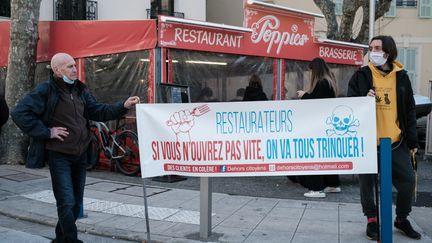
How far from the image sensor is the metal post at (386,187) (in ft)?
13.2

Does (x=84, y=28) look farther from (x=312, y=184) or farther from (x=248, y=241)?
(x=248, y=241)

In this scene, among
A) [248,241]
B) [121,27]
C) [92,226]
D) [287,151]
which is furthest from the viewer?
[121,27]

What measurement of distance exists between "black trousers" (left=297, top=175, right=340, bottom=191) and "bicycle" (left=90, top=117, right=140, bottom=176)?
3.05 meters

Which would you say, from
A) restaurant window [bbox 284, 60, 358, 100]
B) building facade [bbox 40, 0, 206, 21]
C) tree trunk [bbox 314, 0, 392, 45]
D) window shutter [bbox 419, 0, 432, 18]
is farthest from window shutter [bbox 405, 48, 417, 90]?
restaurant window [bbox 284, 60, 358, 100]

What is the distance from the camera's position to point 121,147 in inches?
332

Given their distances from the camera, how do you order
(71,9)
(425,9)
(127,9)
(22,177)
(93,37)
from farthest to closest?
(425,9) < (127,9) < (71,9) < (93,37) < (22,177)

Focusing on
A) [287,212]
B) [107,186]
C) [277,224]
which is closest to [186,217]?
[277,224]

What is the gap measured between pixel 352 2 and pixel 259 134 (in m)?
9.76

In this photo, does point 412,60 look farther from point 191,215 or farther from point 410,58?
point 191,215

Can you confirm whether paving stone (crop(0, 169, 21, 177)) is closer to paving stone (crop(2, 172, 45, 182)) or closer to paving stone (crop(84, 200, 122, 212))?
paving stone (crop(2, 172, 45, 182))

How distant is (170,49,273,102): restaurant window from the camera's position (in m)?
8.36

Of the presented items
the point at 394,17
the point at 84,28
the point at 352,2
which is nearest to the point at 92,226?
the point at 84,28

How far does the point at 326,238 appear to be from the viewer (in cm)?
479

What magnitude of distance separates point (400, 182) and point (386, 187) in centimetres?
65
